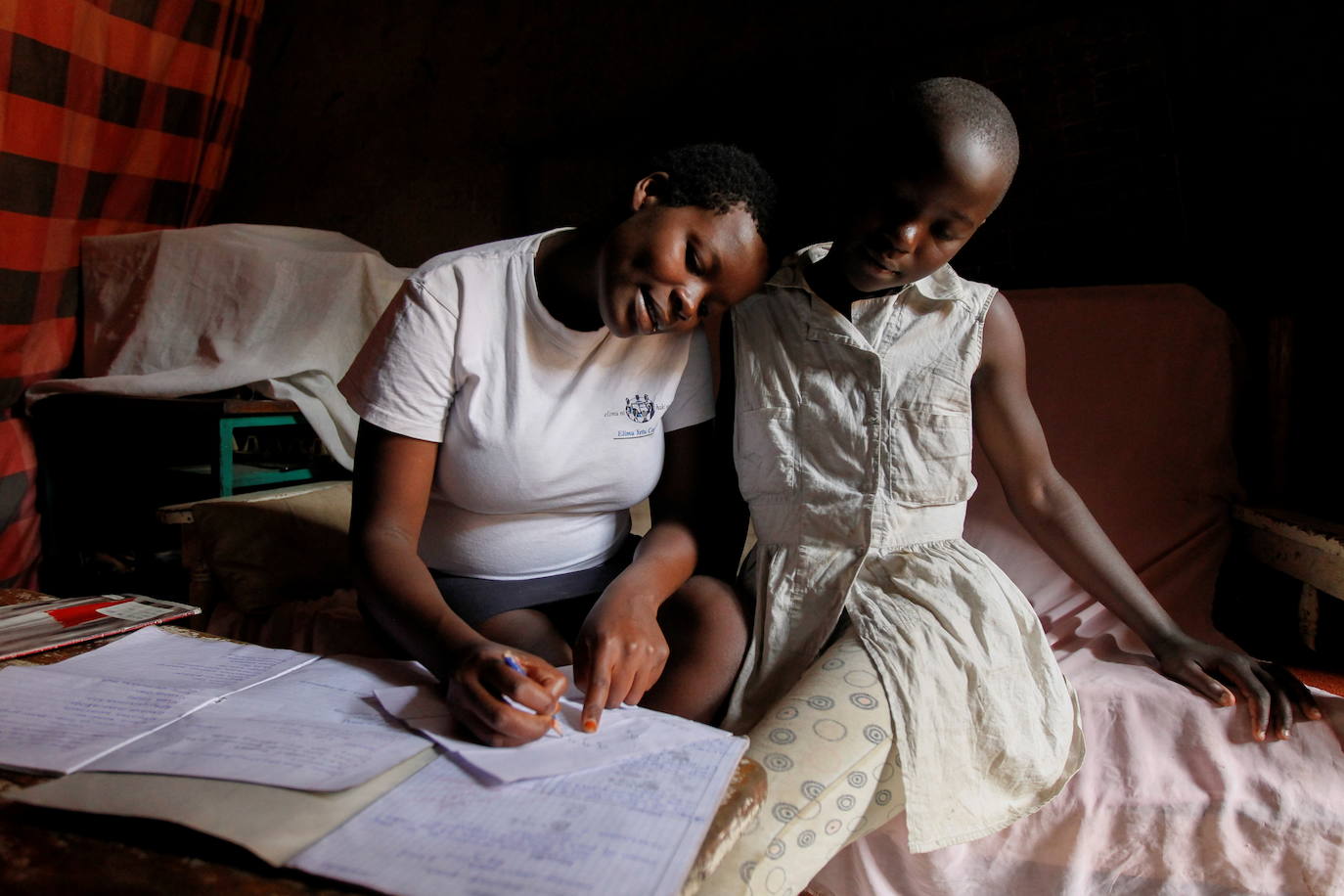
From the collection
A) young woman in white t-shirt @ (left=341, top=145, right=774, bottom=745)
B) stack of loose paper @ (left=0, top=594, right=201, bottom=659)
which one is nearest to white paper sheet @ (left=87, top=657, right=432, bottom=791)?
young woman in white t-shirt @ (left=341, top=145, right=774, bottom=745)

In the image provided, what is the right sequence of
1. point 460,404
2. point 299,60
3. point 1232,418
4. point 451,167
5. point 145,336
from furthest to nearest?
point 299,60 < point 451,167 < point 145,336 < point 1232,418 < point 460,404

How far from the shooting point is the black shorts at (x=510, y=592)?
1.04 meters

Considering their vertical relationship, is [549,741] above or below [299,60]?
below

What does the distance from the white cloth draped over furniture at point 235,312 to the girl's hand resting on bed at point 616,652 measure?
4.43 feet

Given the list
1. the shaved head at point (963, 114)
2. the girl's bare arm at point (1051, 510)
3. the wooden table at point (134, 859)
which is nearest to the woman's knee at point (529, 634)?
the wooden table at point (134, 859)

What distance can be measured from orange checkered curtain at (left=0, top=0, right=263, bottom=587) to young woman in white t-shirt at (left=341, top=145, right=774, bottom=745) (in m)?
1.72

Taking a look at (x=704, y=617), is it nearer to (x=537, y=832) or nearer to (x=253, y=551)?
(x=537, y=832)

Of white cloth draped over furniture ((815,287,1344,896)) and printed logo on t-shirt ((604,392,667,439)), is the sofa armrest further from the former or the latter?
white cloth draped over furniture ((815,287,1344,896))

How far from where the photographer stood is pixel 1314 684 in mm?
Result: 1280

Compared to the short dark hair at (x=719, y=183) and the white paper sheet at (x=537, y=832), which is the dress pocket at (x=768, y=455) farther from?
the white paper sheet at (x=537, y=832)

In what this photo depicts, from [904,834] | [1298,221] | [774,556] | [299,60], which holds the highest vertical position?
[299,60]

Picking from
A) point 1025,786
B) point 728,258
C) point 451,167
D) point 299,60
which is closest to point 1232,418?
point 1025,786

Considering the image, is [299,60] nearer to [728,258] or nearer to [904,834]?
[728,258]

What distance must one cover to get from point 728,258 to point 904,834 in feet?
2.37
